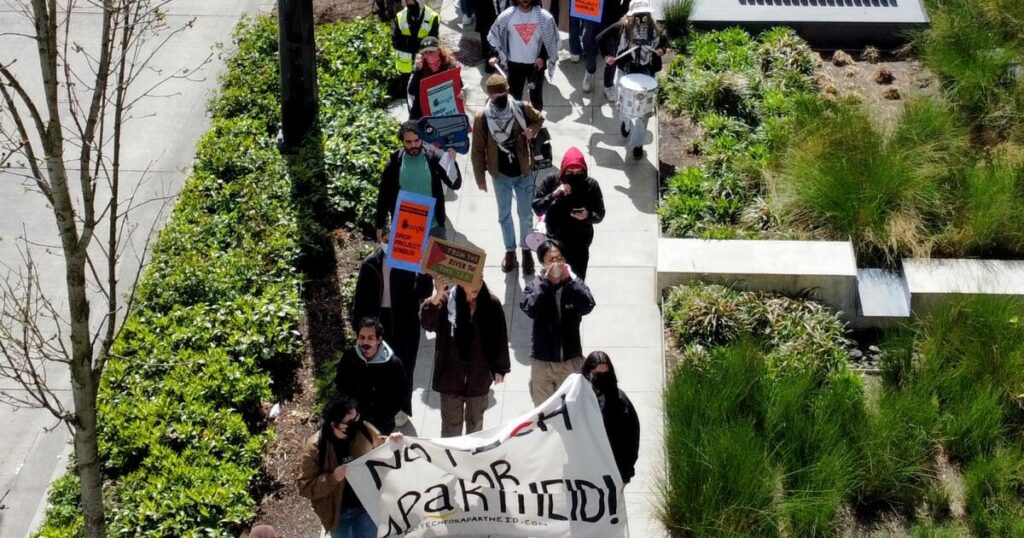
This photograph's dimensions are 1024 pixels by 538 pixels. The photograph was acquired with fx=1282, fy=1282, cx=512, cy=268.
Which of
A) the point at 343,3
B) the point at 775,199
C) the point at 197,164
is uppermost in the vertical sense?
the point at 343,3

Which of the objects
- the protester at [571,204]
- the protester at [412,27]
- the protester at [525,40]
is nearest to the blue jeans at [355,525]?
the protester at [571,204]

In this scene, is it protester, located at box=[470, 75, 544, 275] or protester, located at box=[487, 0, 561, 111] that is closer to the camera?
protester, located at box=[470, 75, 544, 275]

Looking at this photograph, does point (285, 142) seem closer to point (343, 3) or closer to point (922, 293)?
point (343, 3)

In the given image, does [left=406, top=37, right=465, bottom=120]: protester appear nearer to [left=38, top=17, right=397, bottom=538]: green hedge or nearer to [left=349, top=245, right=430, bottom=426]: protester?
[left=38, top=17, right=397, bottom=538]: green hedge

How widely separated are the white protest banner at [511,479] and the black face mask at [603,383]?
0.29ft

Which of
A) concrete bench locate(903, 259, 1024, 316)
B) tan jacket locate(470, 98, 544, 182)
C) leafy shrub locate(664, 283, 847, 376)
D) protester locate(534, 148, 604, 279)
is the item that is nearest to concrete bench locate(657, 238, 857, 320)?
leafy shrub locate(664, 283, 847, 376)

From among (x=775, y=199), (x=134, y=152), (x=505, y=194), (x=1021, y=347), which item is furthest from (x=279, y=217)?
(x=1021, y=347)

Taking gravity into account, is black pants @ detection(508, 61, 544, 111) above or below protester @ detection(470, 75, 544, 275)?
above

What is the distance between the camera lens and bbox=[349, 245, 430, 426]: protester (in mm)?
9086

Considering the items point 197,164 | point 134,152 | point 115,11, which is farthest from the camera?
point 134,152

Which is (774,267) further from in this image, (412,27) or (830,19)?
(830,19)

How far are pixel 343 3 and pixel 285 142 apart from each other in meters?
4.26

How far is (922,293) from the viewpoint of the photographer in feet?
33.8

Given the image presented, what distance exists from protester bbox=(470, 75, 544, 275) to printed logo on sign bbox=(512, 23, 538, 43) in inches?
82.1
